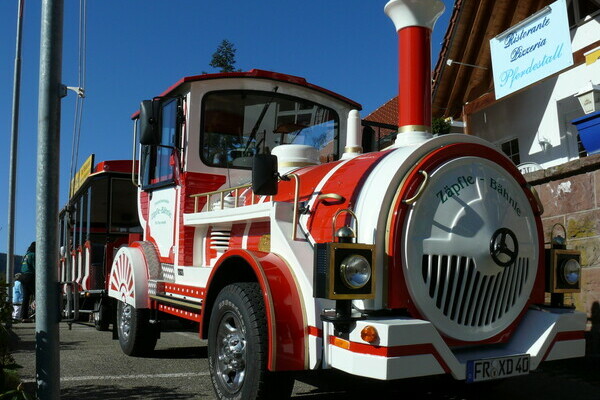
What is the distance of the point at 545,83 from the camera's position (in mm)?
8523

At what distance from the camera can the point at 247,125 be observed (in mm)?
5316

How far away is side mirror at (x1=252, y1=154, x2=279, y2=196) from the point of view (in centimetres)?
357

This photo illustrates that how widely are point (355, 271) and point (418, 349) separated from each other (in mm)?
476

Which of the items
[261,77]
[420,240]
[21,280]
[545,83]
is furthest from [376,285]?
[21,280]

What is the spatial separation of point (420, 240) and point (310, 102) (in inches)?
105

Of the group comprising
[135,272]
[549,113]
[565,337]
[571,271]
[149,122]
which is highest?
[549,113]

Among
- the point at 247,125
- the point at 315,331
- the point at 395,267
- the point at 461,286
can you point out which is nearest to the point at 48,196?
the point at 315,331

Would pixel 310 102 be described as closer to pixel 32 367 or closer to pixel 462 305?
pixel 462 305

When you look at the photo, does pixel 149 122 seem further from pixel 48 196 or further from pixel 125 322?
pixel 125 322

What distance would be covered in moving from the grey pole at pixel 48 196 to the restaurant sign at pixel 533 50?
590 centimetres

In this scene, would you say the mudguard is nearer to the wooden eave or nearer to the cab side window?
the cab side window

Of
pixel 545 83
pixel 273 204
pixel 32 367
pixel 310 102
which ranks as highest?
pixel 545 83

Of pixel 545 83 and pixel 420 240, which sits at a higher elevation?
pixel 545 83

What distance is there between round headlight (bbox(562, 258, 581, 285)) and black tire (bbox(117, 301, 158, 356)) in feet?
12.1
